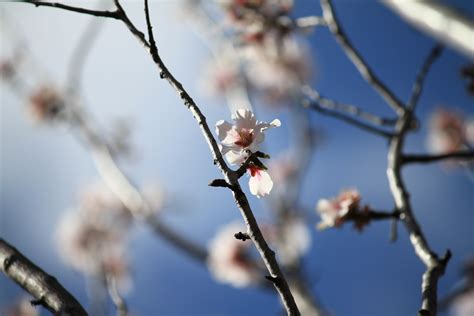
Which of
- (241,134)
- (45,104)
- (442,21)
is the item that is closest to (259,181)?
(241,134)

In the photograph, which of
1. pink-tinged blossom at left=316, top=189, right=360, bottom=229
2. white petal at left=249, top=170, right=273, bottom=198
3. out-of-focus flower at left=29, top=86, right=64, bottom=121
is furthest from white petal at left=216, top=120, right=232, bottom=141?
out-of-focus flower at left=29, top=86, right=64, bottom=121

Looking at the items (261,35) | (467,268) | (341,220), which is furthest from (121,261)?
(341,220)

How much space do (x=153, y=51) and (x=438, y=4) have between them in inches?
60.2

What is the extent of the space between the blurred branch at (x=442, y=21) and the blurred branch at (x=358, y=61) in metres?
0.38

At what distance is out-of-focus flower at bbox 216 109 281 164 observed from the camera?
104 cm

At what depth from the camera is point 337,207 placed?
5.19 feet

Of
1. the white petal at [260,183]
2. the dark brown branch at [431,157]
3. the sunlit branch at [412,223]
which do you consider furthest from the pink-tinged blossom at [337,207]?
the white petal at [260,183]

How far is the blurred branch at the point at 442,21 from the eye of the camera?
6.33ft

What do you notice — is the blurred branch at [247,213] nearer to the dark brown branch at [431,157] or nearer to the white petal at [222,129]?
the white petal at [222,129]

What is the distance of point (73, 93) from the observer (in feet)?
11.9

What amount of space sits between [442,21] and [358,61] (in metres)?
0.47

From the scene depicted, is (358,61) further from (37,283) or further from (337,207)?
(37,283)

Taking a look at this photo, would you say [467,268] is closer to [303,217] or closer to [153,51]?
[303,217]

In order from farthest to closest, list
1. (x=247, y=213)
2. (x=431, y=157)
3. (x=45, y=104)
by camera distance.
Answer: (x=45, y=104) < (x=431, y=157) < (x=247, y=213)
